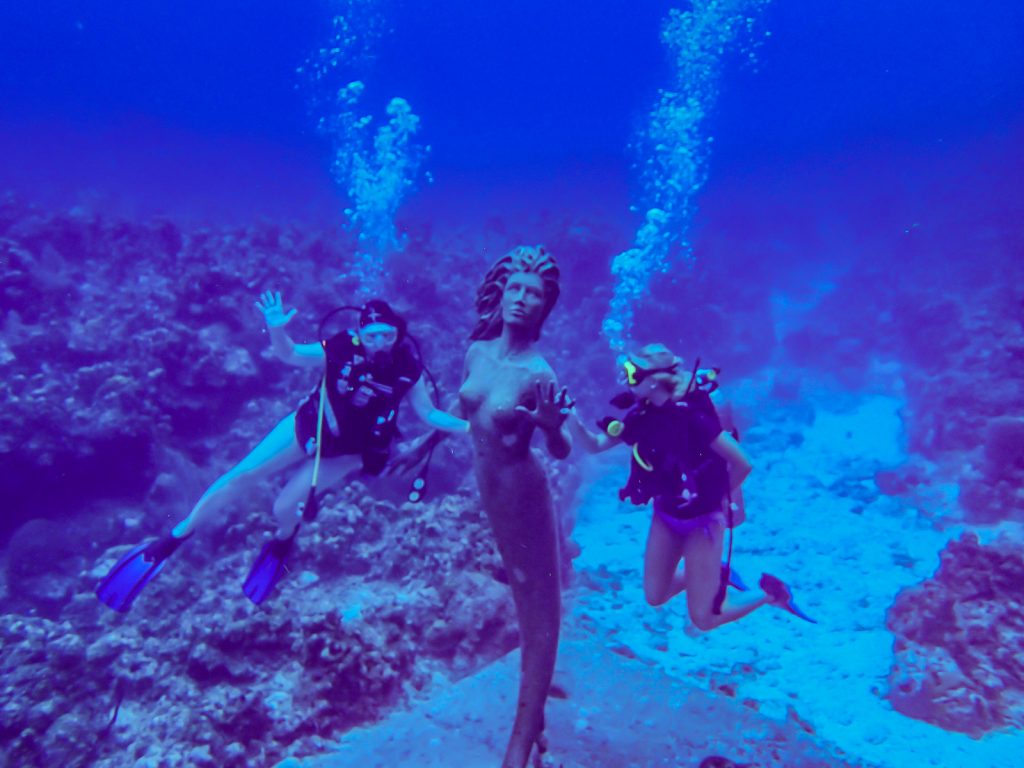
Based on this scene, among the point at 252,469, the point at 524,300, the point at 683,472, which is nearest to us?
the point at 524,300

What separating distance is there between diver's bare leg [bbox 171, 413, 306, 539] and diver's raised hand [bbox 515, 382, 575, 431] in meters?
3.03

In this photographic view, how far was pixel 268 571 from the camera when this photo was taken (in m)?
5.00

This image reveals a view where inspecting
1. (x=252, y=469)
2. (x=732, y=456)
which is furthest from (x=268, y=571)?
(x=732, y=456)

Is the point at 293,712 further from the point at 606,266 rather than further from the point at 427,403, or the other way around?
the point at 606,266

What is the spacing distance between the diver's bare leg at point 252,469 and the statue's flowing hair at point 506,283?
90.0 inches

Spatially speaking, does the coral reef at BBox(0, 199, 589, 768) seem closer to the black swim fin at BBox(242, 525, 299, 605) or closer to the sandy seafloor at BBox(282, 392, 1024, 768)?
the black swim fin at BBox(242, 525, 299, 605)

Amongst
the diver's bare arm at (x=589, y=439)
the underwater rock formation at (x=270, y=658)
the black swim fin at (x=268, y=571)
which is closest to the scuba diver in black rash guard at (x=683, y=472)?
the diver's bare arm at (x=589, y=439)

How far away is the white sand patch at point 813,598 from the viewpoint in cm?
548

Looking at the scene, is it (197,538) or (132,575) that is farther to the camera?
(197,538)

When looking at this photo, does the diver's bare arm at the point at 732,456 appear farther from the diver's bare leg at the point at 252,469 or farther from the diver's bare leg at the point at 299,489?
the diver's bare leg at the point at 252,469

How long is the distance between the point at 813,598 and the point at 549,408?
644cm

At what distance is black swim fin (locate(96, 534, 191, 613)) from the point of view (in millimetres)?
5301

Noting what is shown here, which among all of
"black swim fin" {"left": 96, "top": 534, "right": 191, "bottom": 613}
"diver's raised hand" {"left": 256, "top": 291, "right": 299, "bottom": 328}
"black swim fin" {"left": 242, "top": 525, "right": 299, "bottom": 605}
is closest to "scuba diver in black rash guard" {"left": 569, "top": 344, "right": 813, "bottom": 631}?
"diver's raised hand" {"left": 256, "top": 291, "right": 299, "bottom": 328}

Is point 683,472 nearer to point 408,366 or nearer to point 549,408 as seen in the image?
point 549,408
